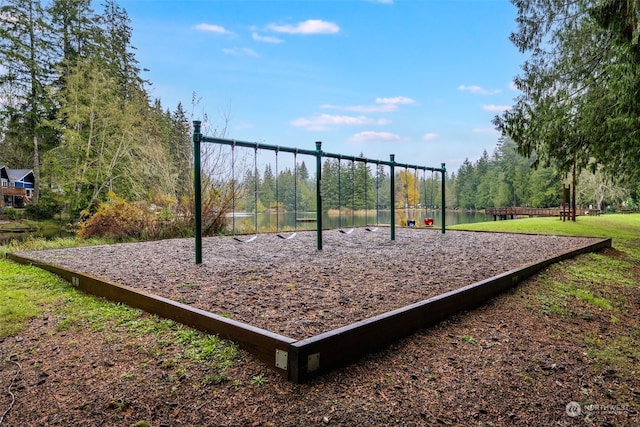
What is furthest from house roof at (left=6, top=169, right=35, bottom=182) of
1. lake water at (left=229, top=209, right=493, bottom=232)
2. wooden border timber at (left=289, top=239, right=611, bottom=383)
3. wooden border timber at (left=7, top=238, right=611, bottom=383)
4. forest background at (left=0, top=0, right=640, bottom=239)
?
wooden border timber at (left=289, top=239, right=611, bottom=383)

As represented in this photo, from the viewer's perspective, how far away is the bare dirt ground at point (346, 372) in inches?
64.0

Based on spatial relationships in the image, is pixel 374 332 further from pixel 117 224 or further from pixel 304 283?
pixel 117 224

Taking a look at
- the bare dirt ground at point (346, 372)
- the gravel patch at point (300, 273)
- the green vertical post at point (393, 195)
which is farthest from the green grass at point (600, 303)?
the green vertical post at point (393, 195)

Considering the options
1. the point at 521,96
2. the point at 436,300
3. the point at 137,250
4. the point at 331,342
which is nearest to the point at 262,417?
the point at 331,342

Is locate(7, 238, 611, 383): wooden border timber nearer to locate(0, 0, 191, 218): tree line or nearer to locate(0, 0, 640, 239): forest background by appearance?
locate(0, 0, 640, 239): forest background

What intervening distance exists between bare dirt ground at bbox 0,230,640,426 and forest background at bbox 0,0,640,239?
17.7 ft

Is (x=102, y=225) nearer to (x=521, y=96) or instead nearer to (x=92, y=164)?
(x=92, y=164)

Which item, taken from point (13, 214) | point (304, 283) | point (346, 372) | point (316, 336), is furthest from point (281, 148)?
point (13, 214)

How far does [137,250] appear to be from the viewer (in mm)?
5801

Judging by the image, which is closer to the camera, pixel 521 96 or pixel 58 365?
pixel 58 365

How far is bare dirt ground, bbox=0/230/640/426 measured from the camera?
1626 millimetres

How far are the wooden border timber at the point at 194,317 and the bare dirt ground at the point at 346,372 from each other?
0.09 meters

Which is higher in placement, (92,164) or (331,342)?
(92,164)

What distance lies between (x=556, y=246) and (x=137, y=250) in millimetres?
6887
